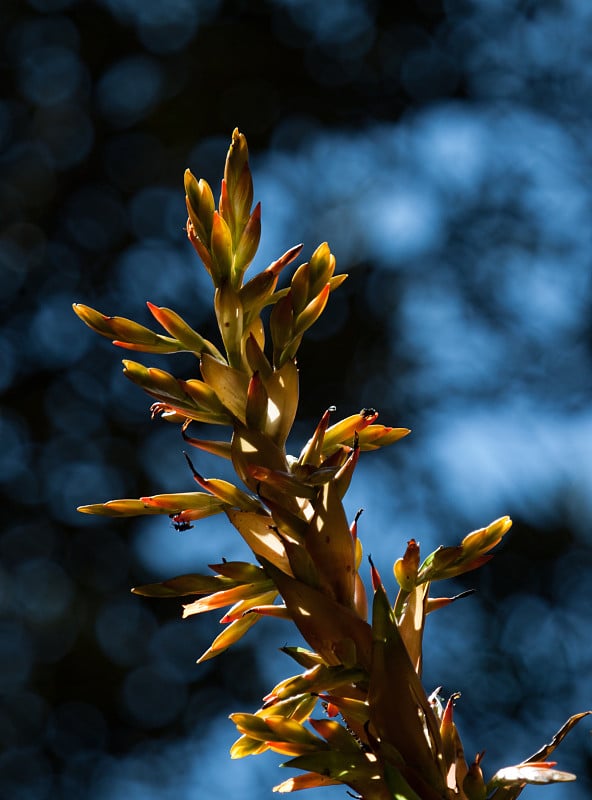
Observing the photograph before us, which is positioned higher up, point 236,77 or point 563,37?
point 563,37

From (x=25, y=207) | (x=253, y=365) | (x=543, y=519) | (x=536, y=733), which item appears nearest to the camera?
(x=253, y=365)

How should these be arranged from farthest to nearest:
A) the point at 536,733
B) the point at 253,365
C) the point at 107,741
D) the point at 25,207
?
the point at 25,207, the point at 107,741, the point at 536,733, the point at 253,365

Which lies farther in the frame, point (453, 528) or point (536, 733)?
point (453, 528)

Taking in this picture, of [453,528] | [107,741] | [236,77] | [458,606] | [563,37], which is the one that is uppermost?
[563,37]

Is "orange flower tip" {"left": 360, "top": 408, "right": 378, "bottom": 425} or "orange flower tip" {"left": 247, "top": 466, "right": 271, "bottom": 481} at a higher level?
"orange flower tip" {"left": 360, "top": 408, "right": 378, "bottom": 425}

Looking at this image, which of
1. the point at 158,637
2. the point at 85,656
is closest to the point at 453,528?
the point at 158,637

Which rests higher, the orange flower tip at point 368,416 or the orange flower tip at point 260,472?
the orange flower tip at point 368,416

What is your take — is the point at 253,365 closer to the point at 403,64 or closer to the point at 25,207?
the point at 25,207
